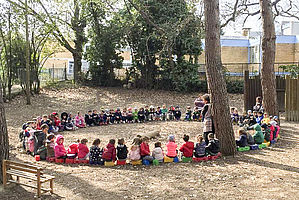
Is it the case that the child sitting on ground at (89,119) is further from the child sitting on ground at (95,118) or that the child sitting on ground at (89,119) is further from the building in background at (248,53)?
the building in background at (248,53)

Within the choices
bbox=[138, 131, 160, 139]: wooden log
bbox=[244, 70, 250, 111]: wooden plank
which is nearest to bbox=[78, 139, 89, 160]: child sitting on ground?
bbox=[138, 131, 160, 139]: wooden log

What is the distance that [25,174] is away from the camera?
21.3ft

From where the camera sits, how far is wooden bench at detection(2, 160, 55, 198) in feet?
20.1

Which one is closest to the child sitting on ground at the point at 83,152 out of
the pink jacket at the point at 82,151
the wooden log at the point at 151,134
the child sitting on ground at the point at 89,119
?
the pink jacket at the point at 82,151

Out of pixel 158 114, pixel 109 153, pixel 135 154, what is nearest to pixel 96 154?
pixel 109 153

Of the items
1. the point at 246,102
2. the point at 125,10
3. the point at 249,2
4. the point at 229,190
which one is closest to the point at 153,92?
the point at 125,10

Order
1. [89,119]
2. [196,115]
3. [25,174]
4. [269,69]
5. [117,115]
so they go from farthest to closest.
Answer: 1. [196,115]
2. [117,115]
3. [89,119]
4. [269,69]
5. [25,174]

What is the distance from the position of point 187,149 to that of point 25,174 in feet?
13.1

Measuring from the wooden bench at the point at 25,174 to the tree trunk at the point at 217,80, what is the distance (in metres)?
4.58

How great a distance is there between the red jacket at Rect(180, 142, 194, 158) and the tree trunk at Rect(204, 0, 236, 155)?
2.92 ft

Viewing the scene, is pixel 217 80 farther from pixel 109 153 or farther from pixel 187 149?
pixel 109 153

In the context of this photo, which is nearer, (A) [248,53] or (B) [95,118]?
(B) [95,118]

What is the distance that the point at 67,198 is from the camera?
610 centimetres

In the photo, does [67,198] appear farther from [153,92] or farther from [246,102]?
[153,92]
